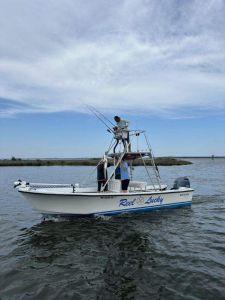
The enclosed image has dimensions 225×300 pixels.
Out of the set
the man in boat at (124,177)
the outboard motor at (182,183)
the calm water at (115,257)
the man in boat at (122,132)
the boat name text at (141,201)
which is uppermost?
the man in boat at (122,132)

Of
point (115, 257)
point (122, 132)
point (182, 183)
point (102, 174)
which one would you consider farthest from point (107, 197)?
point (182, 183)

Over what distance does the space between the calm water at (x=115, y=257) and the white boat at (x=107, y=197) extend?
0.51 meters

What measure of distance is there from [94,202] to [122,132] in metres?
3.91

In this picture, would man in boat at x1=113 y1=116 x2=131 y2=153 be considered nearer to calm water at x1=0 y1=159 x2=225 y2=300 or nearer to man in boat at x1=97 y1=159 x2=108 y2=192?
man in boat at x1=97 y1=159 x2=108 y2=192

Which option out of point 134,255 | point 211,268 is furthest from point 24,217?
point 211,268

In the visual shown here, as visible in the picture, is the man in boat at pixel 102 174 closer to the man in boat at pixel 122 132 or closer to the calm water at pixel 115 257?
the man in boat at pixel 122 132

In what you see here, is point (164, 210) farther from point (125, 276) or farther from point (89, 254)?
point (125, 276)

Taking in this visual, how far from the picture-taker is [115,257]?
1026 cm

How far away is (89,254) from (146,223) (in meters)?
4.58

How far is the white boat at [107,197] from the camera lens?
545 inches

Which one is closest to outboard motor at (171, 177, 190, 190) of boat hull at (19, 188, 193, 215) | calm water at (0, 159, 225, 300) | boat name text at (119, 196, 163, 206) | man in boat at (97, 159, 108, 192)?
boat hull at (19, 188, 193, 215)

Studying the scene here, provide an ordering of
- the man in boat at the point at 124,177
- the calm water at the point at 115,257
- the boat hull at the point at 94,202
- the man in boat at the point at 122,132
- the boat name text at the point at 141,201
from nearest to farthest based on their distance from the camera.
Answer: the calm water at the point at 115,257
the boat hull at the point at 94,202
the boat name text at the point at 141,201
the man in boat at the point at 124,177
the man in boat at the point at 122,132

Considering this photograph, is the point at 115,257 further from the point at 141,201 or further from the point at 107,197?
the point at 141,201

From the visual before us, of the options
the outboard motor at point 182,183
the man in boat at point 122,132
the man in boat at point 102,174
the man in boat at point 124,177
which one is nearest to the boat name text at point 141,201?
the man in boat at point 124,177
